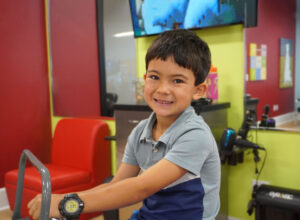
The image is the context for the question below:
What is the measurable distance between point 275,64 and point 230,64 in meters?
0.34

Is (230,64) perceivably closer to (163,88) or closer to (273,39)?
(273,39)

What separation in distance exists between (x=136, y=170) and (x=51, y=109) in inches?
118

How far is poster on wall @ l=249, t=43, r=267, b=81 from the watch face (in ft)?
6.43

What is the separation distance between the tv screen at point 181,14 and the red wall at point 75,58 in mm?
780

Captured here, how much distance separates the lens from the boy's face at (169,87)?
1173mm

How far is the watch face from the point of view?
0.99 meters

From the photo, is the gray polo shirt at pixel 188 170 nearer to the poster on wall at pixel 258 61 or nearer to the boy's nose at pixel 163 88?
the boy's nose at pixel 163 88

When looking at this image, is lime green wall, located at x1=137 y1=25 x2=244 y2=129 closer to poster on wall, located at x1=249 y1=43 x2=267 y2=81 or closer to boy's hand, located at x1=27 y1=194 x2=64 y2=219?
poster on wall, located at x1=249 y1=43 x2=267 y2=81

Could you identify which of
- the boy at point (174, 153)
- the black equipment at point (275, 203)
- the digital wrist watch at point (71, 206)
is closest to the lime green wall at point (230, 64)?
the black equipment at point (275, 203)

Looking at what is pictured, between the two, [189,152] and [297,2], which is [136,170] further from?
[297,2]

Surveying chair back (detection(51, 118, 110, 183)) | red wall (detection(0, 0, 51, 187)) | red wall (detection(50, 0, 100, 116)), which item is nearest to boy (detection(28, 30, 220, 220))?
chair back (detection(51, 118, 110, 183))

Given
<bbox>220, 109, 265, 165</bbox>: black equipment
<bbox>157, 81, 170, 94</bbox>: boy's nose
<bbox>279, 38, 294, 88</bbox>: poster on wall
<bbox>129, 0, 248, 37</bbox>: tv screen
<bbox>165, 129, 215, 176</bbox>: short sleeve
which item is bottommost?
<bbox>220, 109, 265, 165</bbox>: black equipment

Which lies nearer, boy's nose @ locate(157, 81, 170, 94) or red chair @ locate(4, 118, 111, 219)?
boy's nose @ locate(157, 81, 170, 94)

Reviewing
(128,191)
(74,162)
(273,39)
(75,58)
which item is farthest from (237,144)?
(75,58)
